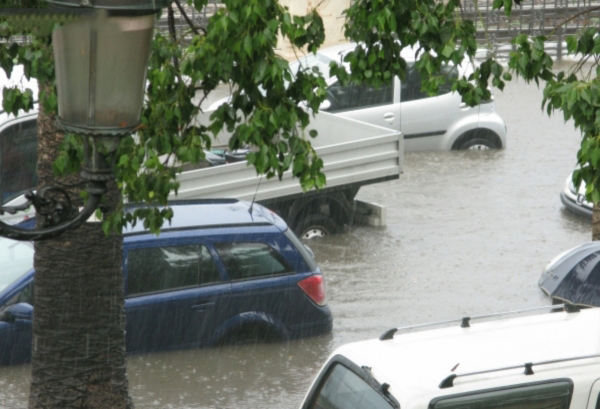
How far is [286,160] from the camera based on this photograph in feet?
20.0

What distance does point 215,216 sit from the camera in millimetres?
9250

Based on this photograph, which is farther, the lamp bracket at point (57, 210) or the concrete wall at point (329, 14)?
the concrete wall at point (329, 14)

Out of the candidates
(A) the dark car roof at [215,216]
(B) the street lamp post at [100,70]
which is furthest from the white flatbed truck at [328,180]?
(B) the street lamp post at [100,70]

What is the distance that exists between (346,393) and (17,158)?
6.79 metres

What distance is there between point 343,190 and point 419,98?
4164 mm

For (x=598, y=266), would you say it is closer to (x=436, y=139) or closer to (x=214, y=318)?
(x=214, y=318)

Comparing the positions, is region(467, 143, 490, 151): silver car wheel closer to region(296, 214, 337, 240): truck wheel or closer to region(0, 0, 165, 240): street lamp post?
region(296, 214, 337, 240): truck wheel

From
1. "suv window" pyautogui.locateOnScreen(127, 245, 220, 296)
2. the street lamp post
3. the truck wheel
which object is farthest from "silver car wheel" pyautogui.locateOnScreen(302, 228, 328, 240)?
the street lamp post

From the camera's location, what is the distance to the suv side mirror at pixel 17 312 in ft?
26.5

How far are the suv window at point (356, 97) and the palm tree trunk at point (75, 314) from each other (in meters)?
9.79

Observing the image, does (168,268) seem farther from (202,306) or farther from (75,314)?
(75,314)

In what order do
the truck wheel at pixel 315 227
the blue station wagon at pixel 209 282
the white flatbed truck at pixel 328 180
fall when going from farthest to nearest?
the truck wheel at pixel 315 227, the white flatbed truck at pixel 328 180, the blue station wagon at pixel 209 282

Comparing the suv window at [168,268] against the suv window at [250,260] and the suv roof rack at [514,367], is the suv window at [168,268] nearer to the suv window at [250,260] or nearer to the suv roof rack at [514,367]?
the suv window at [250,260]

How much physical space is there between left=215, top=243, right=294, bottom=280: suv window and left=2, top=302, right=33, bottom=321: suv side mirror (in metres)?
1.76
